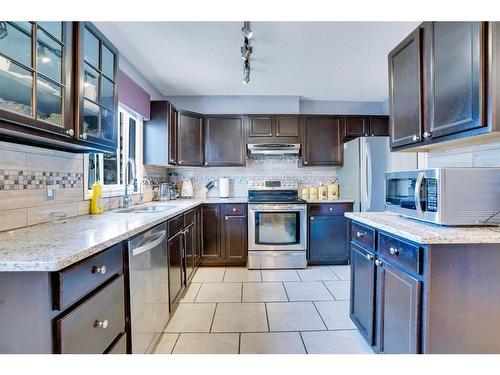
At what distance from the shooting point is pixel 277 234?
3.43 m

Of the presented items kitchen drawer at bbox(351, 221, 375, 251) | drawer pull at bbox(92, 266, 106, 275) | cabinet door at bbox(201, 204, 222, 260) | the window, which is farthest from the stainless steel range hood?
drawer pull at bbox(92, 266, 106, 275)

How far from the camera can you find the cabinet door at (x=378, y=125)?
3.85 metres

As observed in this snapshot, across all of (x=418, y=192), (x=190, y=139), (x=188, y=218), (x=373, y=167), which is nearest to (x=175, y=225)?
(x=188, y=218)

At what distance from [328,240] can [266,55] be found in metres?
2.41

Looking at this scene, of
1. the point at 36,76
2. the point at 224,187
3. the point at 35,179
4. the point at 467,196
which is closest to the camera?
the point at 36,76

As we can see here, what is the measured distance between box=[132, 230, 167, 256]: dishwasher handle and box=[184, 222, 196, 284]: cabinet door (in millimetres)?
709

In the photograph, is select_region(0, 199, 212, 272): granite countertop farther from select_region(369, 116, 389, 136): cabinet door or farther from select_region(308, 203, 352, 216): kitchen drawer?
select_region(369, 116, 389, 136): cabinet door

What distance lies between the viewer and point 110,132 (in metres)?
1.88

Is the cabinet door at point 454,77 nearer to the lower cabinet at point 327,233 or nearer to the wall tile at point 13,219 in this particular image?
the lower cabinet at point 327,233

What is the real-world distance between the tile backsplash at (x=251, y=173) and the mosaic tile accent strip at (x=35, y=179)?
6.83ft

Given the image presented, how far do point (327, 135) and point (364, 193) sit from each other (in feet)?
3.53

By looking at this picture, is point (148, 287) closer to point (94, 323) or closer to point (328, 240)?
point (94, 323)
